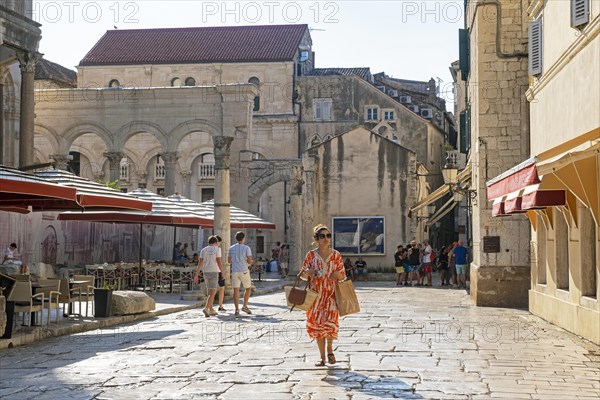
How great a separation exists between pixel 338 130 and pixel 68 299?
44145 mm

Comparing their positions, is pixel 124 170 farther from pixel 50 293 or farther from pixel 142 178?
pixel 50 293

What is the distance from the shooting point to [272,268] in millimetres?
47344

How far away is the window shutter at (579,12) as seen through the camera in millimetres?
12711

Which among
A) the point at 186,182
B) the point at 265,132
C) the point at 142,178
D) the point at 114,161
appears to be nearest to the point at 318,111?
the point at 265,132

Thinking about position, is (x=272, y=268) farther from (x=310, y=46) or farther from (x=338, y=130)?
(x=310, y=46)

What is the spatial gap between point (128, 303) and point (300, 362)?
678 centimetres

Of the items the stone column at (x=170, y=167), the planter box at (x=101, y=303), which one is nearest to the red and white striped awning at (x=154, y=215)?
the planter box at (x=101, y=303)

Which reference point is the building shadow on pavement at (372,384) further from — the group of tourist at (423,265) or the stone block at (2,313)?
the group of tourist at (423,265)

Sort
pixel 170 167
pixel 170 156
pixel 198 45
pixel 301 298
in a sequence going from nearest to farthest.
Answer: pixel 301 298 → pixel 170 156 → pixel 170 167 → pixel 198 45

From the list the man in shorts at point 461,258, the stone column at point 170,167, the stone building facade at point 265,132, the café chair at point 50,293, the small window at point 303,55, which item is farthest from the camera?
the small window at point 303,55

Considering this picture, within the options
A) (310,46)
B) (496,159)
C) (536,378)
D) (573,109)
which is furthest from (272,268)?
(536,378)

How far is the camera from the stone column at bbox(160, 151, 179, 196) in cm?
3583

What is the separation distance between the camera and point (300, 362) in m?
10.7

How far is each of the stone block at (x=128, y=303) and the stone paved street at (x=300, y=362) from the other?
1.23 ft
